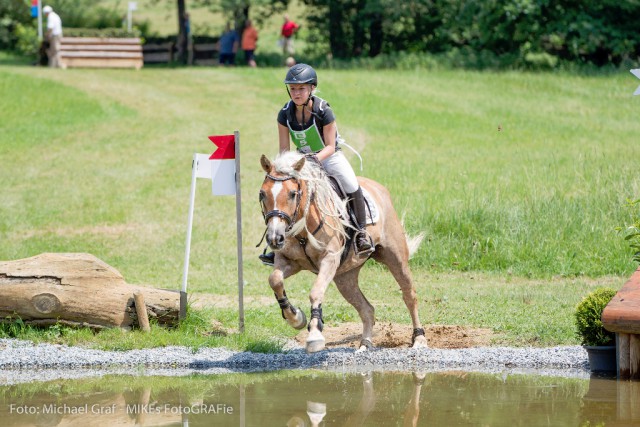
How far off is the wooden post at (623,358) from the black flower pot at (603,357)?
227 millimetres

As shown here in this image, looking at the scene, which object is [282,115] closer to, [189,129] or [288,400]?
[288,400]

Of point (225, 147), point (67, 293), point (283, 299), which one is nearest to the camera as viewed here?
point (283, 299)

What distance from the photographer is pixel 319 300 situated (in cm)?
935

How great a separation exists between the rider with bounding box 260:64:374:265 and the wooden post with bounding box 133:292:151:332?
154 centimetres

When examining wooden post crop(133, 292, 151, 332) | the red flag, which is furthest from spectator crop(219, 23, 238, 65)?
wooden post crop(133, 292, 151, 332)

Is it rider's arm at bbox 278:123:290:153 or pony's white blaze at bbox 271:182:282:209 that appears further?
rider's arm at bbox 278:123:290:153

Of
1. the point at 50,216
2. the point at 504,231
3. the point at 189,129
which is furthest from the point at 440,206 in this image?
the point at 189,129

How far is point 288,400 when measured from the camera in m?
8.66

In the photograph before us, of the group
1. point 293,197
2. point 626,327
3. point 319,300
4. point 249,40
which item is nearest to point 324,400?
point 319,300

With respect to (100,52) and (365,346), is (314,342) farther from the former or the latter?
(100,52)

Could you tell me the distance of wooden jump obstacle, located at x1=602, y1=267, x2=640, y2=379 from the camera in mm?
9016

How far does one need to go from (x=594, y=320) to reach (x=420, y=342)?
1.85m

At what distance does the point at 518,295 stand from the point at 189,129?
50.0 feet

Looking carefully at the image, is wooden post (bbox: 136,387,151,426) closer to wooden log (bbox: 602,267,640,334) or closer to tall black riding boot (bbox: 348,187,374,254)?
tall black riding boot (bbox: 348,187,374,254)
